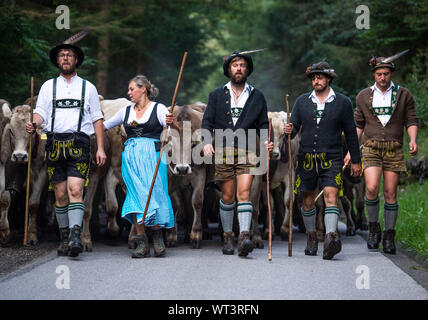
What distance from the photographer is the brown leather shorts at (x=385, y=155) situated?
9.63 m

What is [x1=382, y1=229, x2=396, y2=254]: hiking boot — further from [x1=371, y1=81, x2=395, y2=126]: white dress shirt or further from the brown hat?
the brown hat

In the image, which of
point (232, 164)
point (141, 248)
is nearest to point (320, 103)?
point (232, 164)

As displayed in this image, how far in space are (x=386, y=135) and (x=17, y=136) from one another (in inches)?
191

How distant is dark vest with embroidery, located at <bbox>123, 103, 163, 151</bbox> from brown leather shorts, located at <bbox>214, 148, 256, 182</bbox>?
0.83 m

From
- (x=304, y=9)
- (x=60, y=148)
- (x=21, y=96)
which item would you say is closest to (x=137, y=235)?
(x=60, y=148)

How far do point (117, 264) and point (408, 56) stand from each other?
49.2 feet

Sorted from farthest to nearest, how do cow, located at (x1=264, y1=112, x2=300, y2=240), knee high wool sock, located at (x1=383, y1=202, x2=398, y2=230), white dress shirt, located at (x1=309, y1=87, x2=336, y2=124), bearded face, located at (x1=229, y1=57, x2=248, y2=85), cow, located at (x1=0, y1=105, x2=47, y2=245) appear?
1. cow, located at (x1=264, y1=112, x2=300, y2=240)
2. cow, located at (x1=0, y1=105, x2=47, y2=245)
3. knee high wool sock, located at (x1=383, y1=202, x2=398, y2=230)
4. bearded face, located at (x1=229, y1=57, x2=248, y2=85)
5. white dress shirt, located at (x1=309, y1=87, x2=336, y2=124)

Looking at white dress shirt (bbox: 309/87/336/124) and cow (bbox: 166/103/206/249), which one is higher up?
white dress shirt (bbox: 309/87/336/124)

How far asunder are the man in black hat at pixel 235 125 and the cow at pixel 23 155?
2541 mm

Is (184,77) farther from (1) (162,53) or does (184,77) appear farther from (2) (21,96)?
(2) (21,96)

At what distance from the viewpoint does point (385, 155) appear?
968 centimetres

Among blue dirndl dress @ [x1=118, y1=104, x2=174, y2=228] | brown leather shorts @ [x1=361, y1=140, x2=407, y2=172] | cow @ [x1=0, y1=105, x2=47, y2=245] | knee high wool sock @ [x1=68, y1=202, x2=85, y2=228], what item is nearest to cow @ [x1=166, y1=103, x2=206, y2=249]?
blue dirndl dress @ [x1=118, y1=104, x2=174, y2=228]

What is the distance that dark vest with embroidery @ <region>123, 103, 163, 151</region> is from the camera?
9.34m

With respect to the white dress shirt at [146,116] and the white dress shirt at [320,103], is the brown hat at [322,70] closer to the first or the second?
the white dress shirt at [320,103]
